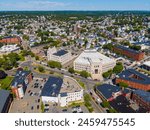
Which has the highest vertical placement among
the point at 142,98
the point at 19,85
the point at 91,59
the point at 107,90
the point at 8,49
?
the point at 91,59

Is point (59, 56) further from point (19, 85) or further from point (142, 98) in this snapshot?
point (142, 98)

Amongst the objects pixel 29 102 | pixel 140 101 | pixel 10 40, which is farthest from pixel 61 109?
pixel 10 40

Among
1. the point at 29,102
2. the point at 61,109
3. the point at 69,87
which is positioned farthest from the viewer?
the point at 69,87

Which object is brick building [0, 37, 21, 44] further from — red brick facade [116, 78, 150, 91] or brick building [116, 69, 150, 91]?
red brick facade [116, 78, 150, 91]

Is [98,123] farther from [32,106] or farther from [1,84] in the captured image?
[1,84]

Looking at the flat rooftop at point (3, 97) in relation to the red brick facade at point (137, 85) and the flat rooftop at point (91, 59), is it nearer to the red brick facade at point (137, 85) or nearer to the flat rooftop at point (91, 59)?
the red brick facade at point (137, 85)

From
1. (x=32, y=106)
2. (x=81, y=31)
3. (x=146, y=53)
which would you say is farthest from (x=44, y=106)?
(x=81, y=31)

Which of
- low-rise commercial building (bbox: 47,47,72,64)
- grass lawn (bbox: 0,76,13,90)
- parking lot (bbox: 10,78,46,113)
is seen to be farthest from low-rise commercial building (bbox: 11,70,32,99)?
low-rise commercial building (bbox: 47,47,72,64)
